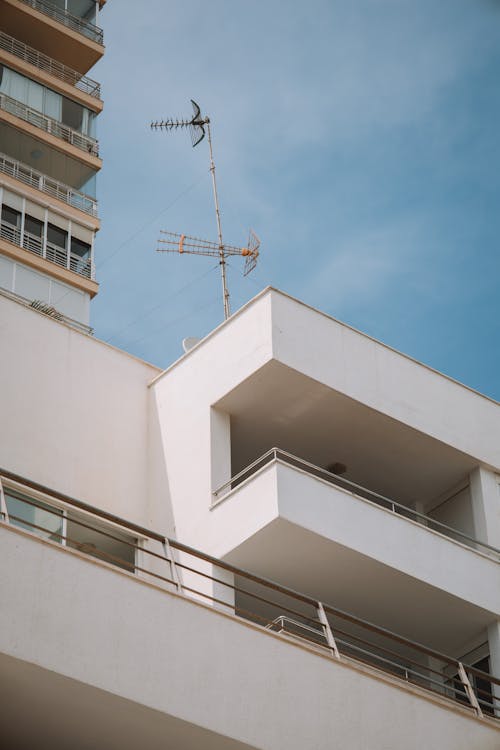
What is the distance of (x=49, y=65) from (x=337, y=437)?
2648 cm

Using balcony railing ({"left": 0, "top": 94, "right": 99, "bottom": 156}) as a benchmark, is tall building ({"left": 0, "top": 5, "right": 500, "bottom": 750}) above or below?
below

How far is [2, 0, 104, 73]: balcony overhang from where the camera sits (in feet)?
146

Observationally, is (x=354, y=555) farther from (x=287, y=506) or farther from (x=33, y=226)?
(x=33, y=226)

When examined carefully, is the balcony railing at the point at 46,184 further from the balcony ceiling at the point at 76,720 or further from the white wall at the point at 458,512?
the balcony ceiling at the point at 76,720

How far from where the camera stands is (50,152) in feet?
140

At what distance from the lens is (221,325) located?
2200 centimetres

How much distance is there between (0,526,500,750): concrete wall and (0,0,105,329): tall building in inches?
929

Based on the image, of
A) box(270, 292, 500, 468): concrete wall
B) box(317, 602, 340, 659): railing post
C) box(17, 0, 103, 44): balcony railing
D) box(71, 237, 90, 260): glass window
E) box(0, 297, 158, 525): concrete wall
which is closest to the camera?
box(317, 602, 340, 659): railing post

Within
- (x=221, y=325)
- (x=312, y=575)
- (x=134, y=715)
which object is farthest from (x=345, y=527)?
(x=134, y=715)

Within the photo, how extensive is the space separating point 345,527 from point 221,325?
411 cm

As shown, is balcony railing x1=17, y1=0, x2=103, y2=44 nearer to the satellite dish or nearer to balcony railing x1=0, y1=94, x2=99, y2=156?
balcony railing x1=0, y1=94, x2=99, y2=156

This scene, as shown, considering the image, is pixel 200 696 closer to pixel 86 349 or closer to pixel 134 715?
pixel 134 715

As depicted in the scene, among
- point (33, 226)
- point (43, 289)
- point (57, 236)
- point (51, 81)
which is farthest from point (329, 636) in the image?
point (51, 81)

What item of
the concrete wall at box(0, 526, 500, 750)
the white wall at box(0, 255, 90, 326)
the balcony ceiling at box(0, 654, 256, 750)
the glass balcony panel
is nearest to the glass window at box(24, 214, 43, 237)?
the white wall at box(0, 255, 90, 326)
